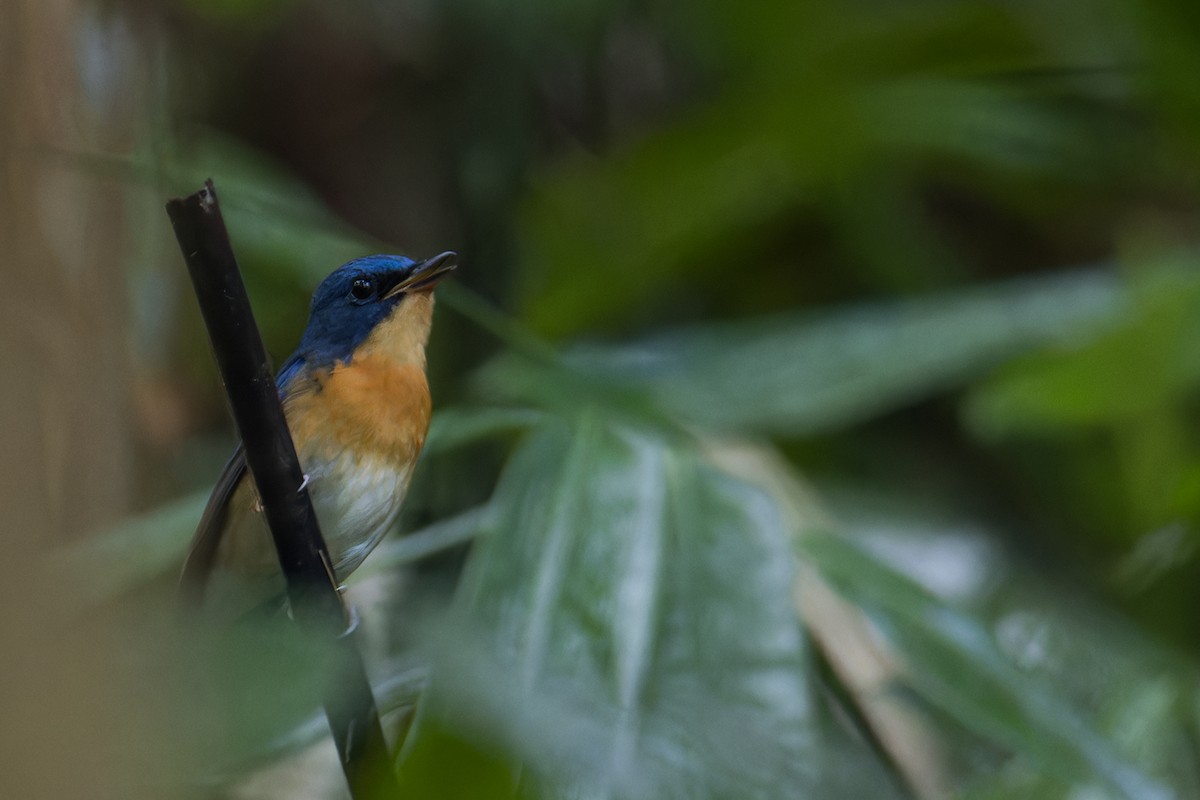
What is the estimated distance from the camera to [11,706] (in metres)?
0.62

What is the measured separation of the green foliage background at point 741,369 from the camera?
177 cm

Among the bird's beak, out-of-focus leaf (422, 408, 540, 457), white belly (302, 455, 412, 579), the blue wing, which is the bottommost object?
out-of-focus leaf (422, 408, 540, 457)

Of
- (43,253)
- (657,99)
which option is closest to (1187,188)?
(657,99)

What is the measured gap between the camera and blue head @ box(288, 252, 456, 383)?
158 centimetres

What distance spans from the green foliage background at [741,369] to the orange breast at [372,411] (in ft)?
0.63

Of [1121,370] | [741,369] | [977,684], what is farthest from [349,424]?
[1121,370]

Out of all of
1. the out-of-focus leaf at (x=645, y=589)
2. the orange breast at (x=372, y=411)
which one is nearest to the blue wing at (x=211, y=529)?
the orange breast at (x=372, y=411)

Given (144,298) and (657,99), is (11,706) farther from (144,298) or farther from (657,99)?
(657,99)

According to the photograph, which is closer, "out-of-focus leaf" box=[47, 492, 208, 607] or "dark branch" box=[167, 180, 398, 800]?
"dark branch" box=[167, 180, 398, 800]

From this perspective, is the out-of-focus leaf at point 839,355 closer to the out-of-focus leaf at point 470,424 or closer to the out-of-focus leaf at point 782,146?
the out-of-focus leaf at point 470,424

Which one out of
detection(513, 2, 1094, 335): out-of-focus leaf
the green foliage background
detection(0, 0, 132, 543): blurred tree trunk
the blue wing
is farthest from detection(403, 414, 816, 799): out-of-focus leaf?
detection(513, 2, 1094, 335): out-of-focus leaf

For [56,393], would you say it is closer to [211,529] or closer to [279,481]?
[279,481]

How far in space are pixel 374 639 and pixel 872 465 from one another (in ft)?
7.33

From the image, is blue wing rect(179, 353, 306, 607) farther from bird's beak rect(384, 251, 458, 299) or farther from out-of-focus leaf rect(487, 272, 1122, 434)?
out-of-focus leaf rect(487, 272, 1122, 434)
